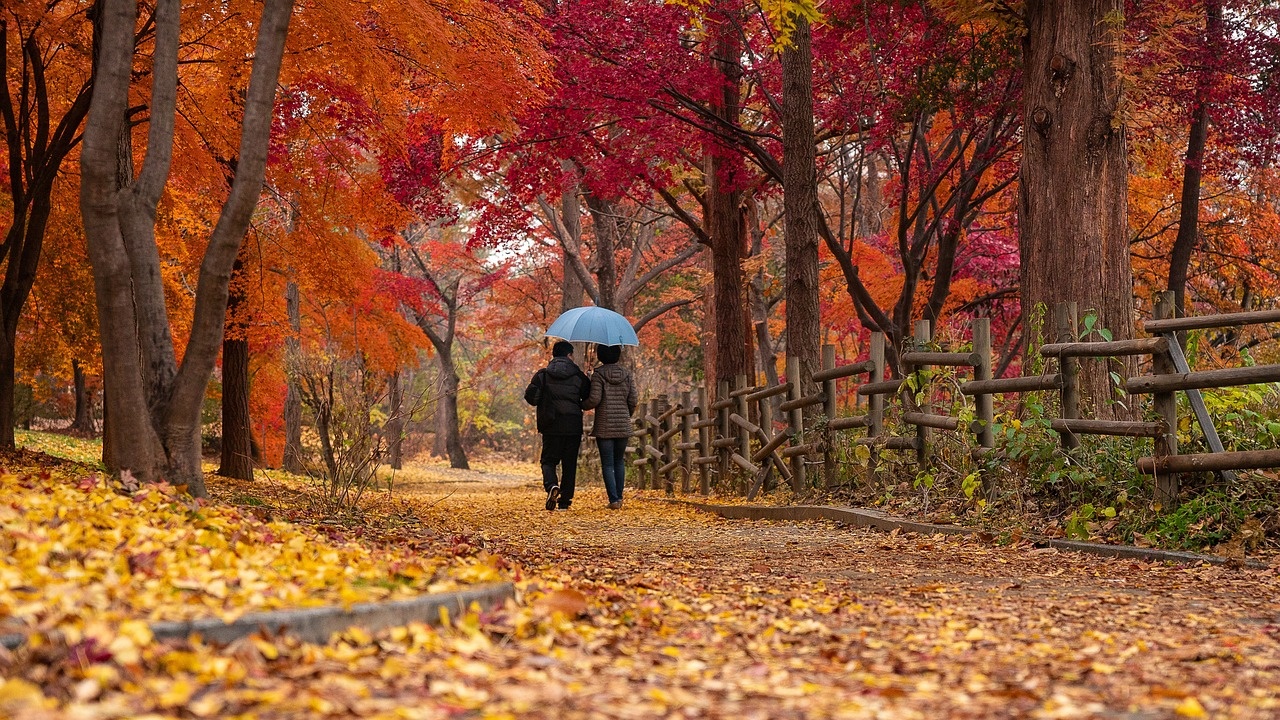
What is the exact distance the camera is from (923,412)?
861 centimetres

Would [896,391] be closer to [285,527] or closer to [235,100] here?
[285,527]

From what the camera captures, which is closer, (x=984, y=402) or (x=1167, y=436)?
(x=1167, y=436)

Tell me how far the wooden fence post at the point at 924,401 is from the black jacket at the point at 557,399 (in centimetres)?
351

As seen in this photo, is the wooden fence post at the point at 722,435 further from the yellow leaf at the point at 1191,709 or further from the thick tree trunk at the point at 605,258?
the yellow leaf at the point at 1191,709

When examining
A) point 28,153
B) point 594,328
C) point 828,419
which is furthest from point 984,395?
point 28,153

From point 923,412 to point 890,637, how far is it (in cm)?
496

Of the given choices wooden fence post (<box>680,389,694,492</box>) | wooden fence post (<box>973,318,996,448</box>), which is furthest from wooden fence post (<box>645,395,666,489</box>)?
wooden fence post (<box>973,318,996,448</box>)

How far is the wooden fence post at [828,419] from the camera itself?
9.80 m

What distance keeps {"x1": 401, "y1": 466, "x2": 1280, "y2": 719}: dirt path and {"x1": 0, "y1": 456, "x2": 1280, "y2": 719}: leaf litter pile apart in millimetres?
12

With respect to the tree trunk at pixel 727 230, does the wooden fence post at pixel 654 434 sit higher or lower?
lower

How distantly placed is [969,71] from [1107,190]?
4.58 metres

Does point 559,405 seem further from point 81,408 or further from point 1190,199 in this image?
point 81,408

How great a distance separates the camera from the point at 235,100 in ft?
37.6

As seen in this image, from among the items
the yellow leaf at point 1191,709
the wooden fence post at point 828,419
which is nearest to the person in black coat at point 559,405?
the wooden fence post at point 828,419
